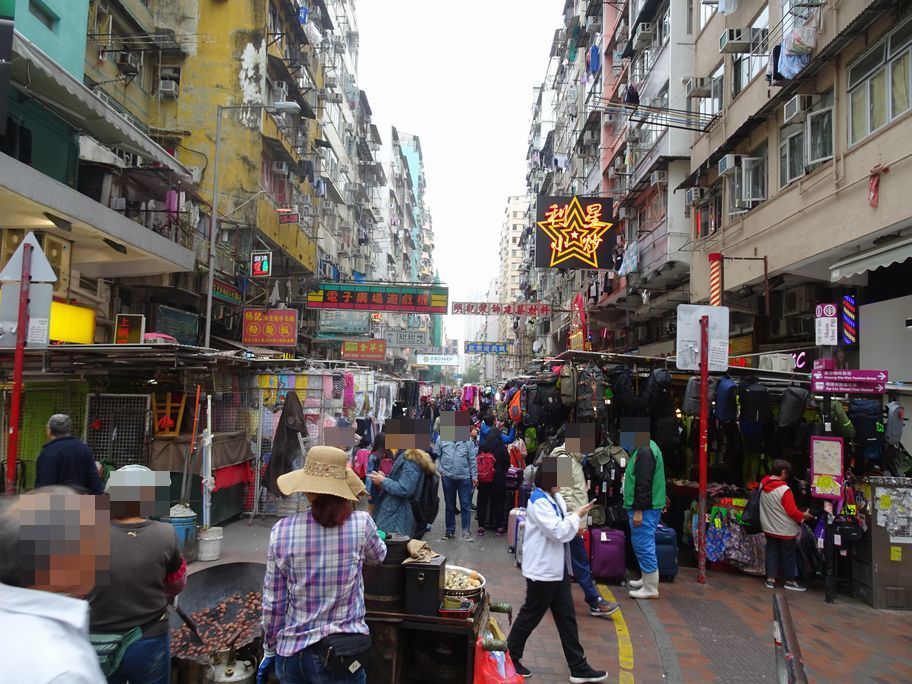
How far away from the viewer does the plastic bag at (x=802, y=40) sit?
1074 centimetres

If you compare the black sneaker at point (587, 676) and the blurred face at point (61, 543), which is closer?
the blurred face at point (61, 543)

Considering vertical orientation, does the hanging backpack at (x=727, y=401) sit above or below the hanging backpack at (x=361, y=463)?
above

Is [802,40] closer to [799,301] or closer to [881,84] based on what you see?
[881,84]

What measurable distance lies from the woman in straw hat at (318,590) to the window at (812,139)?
11076mm

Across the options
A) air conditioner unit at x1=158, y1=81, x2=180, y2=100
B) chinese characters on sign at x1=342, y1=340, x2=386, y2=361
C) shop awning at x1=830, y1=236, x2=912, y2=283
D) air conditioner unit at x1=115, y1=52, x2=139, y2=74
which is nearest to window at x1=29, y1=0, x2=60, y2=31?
air conditioner unit at x1=115, y1=52, x2=139, y2=74

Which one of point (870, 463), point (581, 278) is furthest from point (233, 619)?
point (581, 278)

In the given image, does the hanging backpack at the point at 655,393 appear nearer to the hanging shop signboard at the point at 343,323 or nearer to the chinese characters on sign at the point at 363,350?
the hanging shop signboard at the point at 343,323

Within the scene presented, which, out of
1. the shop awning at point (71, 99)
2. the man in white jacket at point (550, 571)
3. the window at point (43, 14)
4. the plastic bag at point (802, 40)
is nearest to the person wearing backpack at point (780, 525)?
the man in white jacket at point (550, 571)

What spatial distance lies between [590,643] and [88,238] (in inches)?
502

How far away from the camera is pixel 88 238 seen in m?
12.9

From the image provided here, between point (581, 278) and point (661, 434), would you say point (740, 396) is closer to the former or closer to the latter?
point (661, 434)

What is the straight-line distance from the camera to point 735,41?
1374 cm

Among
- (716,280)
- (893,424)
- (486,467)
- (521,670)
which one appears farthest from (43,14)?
(893,424)

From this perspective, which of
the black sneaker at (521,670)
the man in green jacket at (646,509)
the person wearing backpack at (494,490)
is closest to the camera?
the black sneaker at (521,670)
